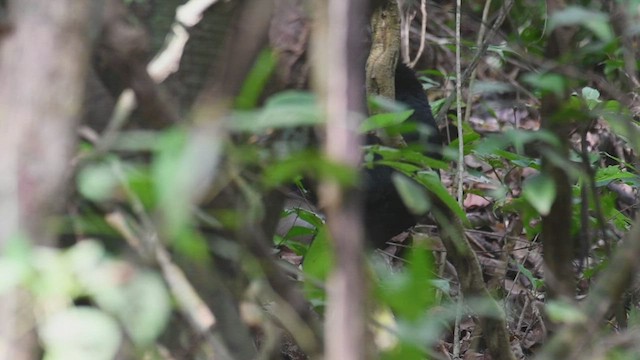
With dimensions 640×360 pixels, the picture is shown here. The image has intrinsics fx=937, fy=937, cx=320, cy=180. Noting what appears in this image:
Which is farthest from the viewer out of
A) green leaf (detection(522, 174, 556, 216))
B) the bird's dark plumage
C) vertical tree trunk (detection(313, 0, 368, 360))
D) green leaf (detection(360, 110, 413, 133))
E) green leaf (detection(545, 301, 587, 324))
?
the bird's dark plumage

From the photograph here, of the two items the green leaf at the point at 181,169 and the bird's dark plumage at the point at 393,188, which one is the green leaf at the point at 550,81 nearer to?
the green leaf at the point at 181,169

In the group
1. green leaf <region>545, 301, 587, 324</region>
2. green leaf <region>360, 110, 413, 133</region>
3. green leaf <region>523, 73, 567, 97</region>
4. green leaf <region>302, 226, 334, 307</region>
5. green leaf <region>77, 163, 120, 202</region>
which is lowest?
green leaf <region>302, 226, 334, 307</region>

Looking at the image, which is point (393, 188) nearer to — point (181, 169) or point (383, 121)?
point (383, 121)

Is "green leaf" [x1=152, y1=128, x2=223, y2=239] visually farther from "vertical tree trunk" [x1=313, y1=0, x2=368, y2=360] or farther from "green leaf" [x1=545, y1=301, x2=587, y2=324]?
"green leaf" [x1=545, y1=301, x2=587, y2=324]

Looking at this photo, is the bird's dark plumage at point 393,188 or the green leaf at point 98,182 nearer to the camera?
the green leaf at point 98,182

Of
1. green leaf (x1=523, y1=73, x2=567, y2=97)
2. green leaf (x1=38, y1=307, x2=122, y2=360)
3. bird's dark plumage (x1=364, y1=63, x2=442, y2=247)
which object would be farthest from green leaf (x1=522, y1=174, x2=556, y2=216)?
bird's dark plumage (x1=364, y1=63, x2=442, y2=247)

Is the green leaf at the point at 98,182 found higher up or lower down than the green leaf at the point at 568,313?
higher up

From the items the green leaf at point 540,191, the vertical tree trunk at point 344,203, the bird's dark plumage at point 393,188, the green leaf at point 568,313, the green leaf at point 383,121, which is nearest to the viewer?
the vertical tree trunk at point 344,203

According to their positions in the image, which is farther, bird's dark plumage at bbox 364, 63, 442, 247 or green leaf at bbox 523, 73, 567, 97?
bird's dark plumage at bbox 364, 63, 442, 247

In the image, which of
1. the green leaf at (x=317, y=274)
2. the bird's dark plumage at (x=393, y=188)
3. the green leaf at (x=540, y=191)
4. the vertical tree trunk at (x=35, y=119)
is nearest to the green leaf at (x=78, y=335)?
the vertical tree trunk at (x=35, y=119)

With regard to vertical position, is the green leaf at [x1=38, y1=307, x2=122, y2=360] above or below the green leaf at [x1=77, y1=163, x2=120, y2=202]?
below

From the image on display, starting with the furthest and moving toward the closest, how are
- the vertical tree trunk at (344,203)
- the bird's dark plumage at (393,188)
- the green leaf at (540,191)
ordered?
the bird's dark plumage at (393,188) < the green leaf at (540,191) < the vertical tree trunk at (344,203)

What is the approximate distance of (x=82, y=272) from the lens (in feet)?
1.91

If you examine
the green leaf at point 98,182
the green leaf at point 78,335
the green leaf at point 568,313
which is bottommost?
the green leaf at point 568,313
